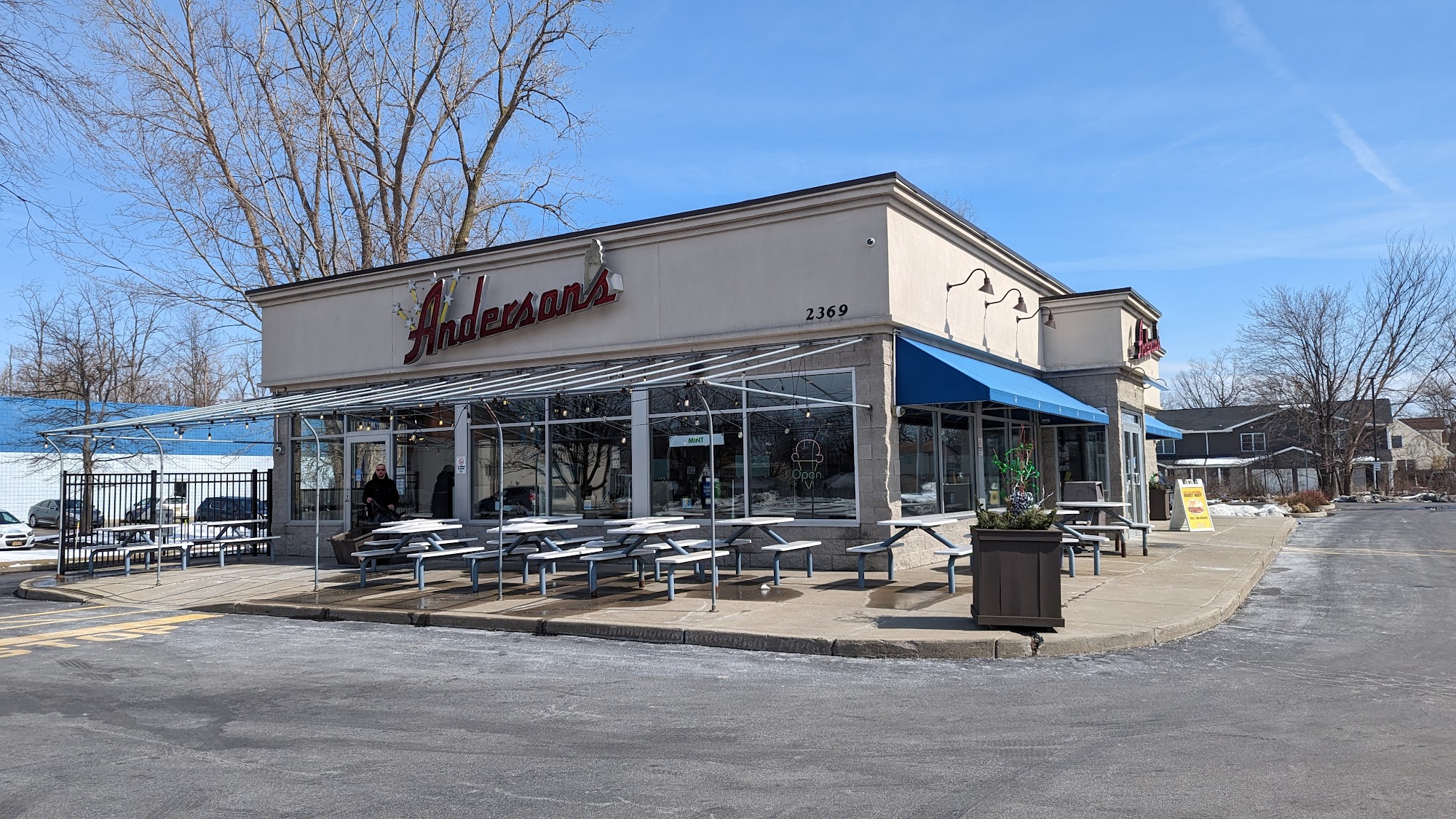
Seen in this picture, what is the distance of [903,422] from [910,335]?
1.42m

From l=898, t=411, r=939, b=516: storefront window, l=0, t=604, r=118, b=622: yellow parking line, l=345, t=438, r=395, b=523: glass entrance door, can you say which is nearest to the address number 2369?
l=898, t=411, r=939, b=516: storefront window

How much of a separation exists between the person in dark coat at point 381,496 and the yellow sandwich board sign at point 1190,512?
685 inches

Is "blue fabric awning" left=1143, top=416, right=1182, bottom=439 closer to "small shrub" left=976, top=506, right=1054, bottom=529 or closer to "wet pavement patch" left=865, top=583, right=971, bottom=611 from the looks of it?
"wet pavement patch" left=865, top=583, right=971, bottom=611

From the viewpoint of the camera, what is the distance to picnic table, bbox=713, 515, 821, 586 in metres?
12.9

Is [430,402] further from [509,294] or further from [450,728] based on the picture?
[450,728]

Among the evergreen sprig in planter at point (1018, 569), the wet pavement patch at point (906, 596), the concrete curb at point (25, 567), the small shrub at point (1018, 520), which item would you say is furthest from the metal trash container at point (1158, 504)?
the concrete curb at point (25, 567)

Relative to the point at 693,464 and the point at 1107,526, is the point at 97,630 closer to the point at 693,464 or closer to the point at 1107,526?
the point at 693,464

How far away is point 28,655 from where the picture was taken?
9.73 metres

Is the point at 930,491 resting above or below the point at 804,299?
below

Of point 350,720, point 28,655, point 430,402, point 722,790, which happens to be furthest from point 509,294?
point 722,790

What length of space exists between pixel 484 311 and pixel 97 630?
8.82m

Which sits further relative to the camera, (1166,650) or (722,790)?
(1166,650)

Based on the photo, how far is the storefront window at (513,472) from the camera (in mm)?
17703

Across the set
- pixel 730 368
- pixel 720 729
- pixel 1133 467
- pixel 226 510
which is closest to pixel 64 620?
pixel 730 368
